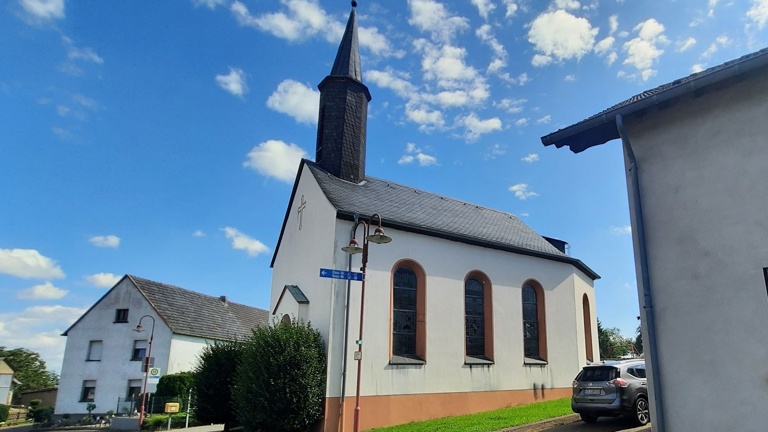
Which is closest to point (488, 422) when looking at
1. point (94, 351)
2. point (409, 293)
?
point (409, 293)

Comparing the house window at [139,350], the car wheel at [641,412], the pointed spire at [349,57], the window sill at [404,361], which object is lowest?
the car wheel at [641,412]

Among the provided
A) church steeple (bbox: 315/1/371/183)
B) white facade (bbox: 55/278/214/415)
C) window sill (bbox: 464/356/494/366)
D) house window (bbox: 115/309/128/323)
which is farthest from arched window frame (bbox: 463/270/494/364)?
house window (bbox: 115/309/128/323)

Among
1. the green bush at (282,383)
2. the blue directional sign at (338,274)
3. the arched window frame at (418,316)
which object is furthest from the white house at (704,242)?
the arched window frame at (418,316)

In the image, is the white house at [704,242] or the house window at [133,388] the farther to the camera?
the house window at [133,388]

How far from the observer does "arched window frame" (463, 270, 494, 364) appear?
1728 centimetres

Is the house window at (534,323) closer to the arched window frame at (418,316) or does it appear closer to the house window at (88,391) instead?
the arched window frame at (418,316)

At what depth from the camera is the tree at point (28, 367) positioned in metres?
70.8

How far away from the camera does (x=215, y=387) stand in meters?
16.9

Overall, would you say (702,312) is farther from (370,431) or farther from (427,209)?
(427,209)

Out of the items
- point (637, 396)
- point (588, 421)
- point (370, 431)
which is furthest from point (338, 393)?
point (637, 396)

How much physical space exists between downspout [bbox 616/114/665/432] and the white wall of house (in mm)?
68

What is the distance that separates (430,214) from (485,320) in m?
4.50

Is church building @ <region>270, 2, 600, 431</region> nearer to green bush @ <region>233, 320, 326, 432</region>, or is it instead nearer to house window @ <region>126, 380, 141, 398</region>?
green bush @ <region>233, 320, 326, 432</region>

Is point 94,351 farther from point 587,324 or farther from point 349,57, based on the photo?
point 587,324
